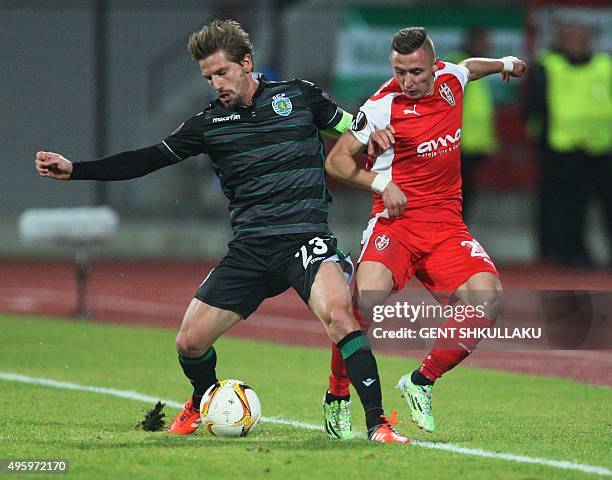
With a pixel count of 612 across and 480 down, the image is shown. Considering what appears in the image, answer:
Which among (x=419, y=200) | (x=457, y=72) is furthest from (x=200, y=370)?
(x=457, y=72)

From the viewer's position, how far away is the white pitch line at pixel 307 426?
665 centimetres

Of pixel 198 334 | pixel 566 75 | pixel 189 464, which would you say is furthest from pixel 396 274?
pixel 566 75

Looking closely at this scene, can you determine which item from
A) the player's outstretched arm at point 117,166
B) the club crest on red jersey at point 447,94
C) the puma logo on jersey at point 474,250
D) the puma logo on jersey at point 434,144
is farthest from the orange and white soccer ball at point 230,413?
the club crest on red jersey at point 447,94

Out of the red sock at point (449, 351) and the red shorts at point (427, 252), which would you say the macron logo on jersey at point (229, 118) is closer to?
the red shorts at point (427, 252)

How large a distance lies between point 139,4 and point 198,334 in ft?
Result: 62.1

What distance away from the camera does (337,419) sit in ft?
25.3

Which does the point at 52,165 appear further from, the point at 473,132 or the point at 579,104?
the point at 579,104

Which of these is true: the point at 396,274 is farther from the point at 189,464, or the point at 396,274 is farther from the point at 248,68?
the point at 189,464

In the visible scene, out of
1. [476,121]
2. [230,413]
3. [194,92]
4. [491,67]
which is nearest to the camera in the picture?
[230,413]

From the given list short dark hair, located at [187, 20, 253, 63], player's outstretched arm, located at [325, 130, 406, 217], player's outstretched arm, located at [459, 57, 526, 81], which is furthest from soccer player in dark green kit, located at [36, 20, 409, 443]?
player's outstretched arm, located at [459, 57, 526, 81]

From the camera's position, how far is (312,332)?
1431cm

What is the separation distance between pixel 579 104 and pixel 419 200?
34.3 feet

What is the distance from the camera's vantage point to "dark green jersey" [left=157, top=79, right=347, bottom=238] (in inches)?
306

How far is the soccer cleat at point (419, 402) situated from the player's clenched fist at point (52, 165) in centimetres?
219
